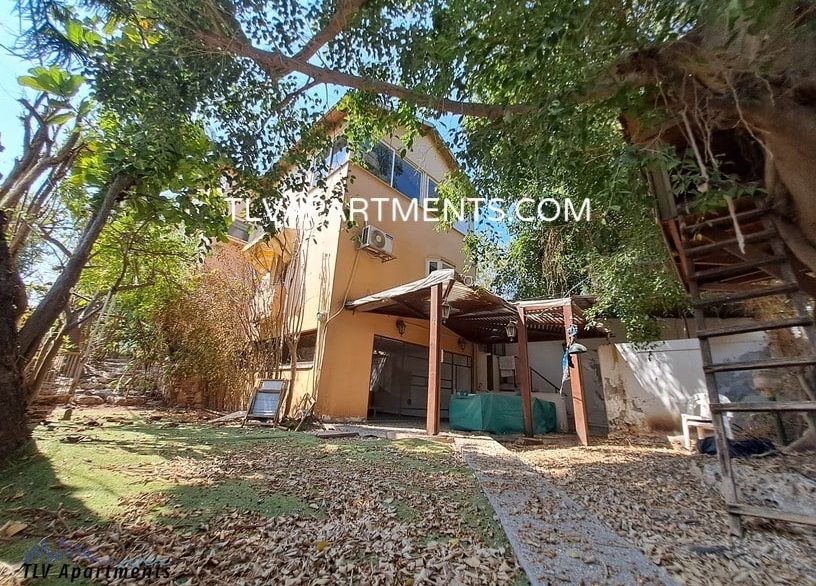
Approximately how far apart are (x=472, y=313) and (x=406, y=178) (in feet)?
14.0

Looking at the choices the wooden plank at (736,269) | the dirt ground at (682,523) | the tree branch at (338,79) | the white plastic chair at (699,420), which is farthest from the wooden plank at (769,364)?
the white plastic chair at (699,420)

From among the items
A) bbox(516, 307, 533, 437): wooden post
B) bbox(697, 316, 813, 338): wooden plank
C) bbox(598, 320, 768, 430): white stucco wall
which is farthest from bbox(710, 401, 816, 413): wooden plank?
bbox(598, 320, 768, 430): white stucco wall

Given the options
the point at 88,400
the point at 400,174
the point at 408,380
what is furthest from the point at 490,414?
the point at 88,400

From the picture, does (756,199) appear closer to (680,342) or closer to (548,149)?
(548,149)

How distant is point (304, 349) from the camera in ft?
26.1

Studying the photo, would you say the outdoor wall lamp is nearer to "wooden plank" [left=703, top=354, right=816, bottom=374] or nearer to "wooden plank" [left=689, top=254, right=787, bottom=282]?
"wooden plank" [left=689, top=254, right=787, bottom=282]

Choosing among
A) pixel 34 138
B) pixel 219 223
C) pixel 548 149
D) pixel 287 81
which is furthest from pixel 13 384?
pixel 548 149

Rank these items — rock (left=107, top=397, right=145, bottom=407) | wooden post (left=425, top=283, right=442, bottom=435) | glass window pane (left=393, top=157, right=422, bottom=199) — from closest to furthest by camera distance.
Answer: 1. wooden post (left=425, top=283, right=442, bottom=435)
2. rock (left=107, top=397, right=145, bottom=407)
3. glass window pane (left=393, top=157, right=422, bottom=199)

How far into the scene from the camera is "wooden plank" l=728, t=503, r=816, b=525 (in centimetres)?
180

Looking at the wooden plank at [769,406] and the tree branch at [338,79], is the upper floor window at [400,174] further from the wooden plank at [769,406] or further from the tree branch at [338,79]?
the wooden plank at [769,406]

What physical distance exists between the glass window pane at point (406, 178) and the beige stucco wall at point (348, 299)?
0.34 metres

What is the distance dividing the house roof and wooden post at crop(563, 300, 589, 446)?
1.09 ft

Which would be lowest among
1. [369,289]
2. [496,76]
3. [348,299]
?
[348,299]

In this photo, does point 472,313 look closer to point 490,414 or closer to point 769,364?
point 490,414
